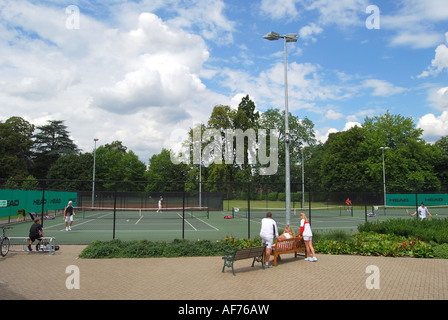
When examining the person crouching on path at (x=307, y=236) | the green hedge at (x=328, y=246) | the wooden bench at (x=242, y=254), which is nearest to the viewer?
the wooden bench at (x=242, y=254)

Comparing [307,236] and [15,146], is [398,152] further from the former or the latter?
[15,146]

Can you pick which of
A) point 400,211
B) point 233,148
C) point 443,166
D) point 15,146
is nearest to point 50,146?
point 15,146

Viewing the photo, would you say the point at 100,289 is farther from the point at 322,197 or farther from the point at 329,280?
the point at 322,197

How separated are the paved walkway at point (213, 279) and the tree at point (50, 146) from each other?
68529 mm

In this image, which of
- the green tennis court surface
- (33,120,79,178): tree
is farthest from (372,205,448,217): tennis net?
(33,120,79,178): tree

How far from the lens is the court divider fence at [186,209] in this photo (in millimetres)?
19797

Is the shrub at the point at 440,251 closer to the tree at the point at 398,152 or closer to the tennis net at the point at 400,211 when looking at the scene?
the tennis net at the point at 400,211

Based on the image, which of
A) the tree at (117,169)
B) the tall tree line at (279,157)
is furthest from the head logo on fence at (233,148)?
the tree at (117,169)

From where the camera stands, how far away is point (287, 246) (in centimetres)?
1151

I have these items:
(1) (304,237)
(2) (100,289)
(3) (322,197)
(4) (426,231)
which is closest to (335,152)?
(3) (322,197)

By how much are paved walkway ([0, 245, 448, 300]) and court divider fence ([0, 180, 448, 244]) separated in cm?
337

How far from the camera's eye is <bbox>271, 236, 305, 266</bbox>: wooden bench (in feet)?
35.8

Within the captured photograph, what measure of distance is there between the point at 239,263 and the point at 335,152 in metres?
58.4

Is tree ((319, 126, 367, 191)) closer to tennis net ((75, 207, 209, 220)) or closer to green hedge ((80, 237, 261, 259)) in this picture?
tennis net ((75, 207, 209, 220))
